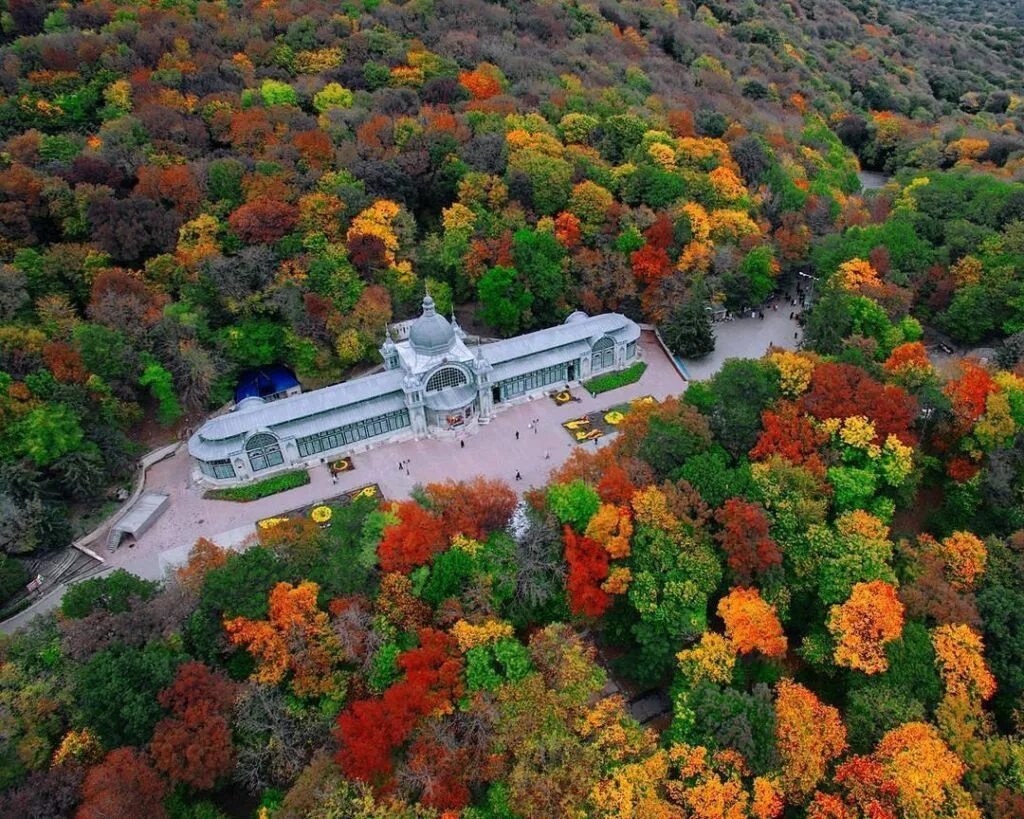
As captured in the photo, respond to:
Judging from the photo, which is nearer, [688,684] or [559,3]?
[688,684]

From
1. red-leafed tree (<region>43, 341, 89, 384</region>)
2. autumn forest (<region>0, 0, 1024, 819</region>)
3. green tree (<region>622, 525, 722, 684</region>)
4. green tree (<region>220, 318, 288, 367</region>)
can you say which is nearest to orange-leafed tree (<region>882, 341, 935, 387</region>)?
autumn forest (<region>0, 0, 1024, 819</region>)

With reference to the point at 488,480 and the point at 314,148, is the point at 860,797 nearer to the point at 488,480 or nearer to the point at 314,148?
the point at 488,480

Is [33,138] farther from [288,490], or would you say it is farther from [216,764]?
[216,764]

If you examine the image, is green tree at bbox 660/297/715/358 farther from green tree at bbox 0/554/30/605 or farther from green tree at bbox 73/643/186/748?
green tree at bbox 0/554/30/605

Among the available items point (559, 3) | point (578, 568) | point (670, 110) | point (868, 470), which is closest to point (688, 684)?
point (578, 568)

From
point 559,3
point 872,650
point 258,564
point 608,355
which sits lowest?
point 608,355

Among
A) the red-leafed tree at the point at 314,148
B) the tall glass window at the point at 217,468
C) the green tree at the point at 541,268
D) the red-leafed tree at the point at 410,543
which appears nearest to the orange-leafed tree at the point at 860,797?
the red-leafed tree at the point at 410,543
